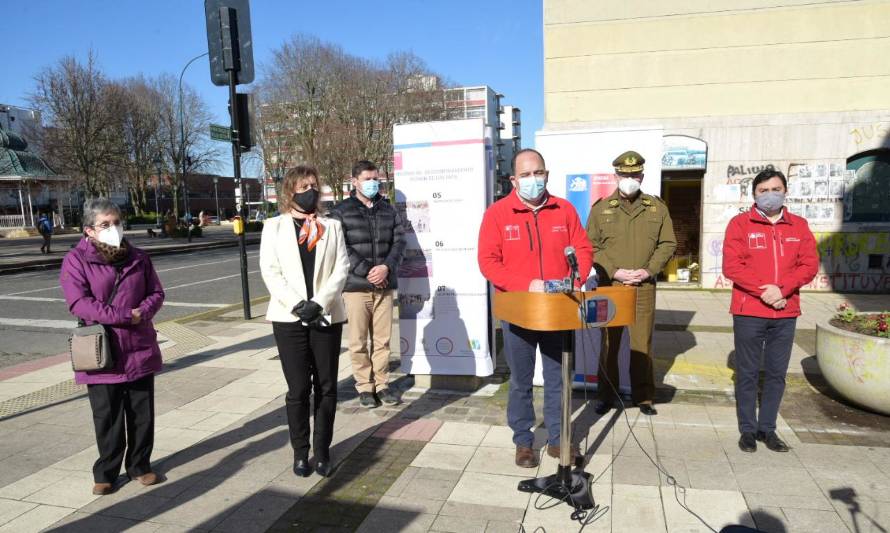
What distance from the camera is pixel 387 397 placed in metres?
5.43

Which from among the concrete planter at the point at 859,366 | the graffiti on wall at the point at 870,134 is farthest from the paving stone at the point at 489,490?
the graffiti on wall at the point at 870,134

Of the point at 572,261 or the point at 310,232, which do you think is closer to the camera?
the point at 572,261

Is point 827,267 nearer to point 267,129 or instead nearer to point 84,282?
point 84,282

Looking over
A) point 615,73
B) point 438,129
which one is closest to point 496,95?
point 615,73

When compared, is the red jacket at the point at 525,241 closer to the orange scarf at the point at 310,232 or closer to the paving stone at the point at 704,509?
the orange scarf at the point at 310,232

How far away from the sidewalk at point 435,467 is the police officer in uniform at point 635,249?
29cm

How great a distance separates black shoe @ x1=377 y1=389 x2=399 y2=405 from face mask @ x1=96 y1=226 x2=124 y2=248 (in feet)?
8.68

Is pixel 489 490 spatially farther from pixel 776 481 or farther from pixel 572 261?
pixel 776 481

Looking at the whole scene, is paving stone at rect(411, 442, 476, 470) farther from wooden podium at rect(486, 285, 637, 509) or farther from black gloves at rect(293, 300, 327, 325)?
black gloves at rect(293, 300, 327, 325)

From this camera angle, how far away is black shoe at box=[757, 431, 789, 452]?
4141 mm

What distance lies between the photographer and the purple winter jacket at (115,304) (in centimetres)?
368

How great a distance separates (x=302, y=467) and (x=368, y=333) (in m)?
1.74

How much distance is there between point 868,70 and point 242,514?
1285 cm

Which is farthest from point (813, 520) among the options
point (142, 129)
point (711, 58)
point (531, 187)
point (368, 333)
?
point (142, 129)
